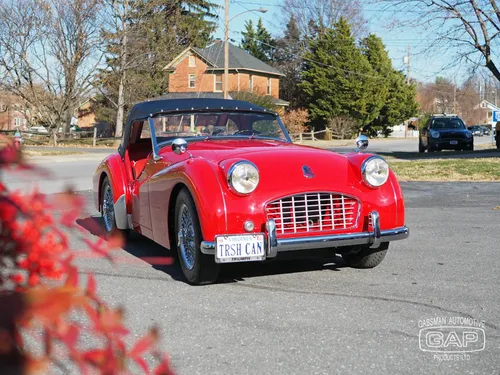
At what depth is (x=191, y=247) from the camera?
532cm

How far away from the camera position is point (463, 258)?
6297mm

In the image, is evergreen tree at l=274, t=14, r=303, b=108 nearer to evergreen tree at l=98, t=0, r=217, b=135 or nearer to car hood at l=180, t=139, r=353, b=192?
evergreen tree at l=98, t=0, r=217, b=135

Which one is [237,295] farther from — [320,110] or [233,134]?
[320,110]

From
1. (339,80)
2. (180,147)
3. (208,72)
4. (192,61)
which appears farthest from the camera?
(339,80)

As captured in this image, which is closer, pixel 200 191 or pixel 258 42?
pixel 200 191

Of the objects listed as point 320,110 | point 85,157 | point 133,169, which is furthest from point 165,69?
point 133,169

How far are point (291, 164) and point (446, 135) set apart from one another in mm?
23461

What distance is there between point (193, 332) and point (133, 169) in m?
3.59

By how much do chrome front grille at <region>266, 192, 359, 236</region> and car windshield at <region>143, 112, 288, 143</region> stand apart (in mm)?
1895

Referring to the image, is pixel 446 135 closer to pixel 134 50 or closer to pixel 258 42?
pixel 134 50

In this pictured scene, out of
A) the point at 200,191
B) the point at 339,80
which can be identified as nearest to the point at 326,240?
the point at 200,191

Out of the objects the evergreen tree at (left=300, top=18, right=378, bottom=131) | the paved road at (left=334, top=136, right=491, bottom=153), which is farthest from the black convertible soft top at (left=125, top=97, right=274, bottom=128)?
the evergreen tree at (left=300, top=18, right=378, bottom=131)

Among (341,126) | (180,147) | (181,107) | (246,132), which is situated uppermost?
(341,126)

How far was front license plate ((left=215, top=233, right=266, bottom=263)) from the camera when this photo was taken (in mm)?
4844
